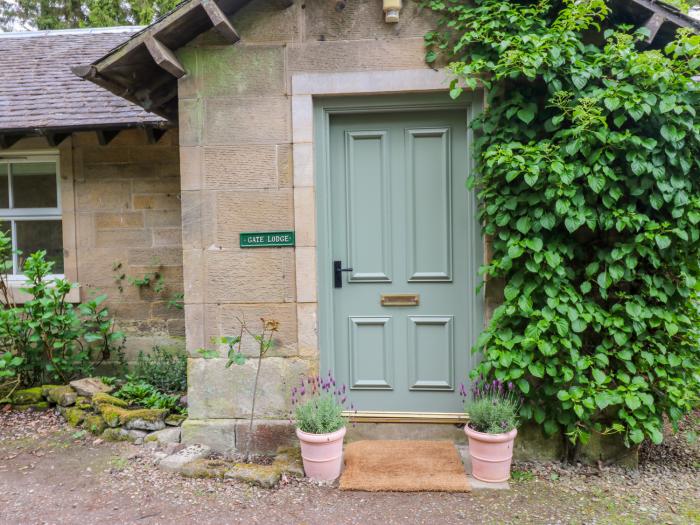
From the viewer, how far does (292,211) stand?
3879 millimetres

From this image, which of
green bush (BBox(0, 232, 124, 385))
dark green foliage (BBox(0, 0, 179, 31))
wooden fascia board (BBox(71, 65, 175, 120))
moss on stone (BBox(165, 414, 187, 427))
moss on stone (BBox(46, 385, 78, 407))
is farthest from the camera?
dark green foliage (BBox(0, 0, 179, 31))

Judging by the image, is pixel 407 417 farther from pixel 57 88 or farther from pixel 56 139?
pixel 57 88

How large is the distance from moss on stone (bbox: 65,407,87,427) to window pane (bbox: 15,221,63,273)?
6.12 ft

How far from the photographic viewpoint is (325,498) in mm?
3334

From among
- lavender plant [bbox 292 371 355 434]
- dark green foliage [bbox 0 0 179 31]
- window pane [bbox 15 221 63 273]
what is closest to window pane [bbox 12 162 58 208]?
window pane [bbox 15 221 63 273]

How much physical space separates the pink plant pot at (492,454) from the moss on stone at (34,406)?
4.02 metres

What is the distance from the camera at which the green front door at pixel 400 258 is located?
4.00 m

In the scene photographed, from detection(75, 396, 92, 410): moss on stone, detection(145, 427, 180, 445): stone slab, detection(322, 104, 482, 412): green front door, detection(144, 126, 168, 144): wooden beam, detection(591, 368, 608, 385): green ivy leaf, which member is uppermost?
detection(144, 126, 168, 144): wooden beam

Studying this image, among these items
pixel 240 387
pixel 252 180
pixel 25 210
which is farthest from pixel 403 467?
pixel 25 210

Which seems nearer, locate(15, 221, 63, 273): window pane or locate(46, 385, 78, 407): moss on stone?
locate(46, 385, 78, 407): moss on stone

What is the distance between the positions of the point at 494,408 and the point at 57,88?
5.96 meters

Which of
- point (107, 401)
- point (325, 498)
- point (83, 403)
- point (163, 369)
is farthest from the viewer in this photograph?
point (163, 369)

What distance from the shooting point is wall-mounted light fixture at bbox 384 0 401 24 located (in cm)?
371

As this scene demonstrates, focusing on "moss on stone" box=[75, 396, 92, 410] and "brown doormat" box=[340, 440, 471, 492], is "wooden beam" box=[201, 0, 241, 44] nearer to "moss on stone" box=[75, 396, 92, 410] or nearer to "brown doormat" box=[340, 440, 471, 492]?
"brown doormat" box=[340, 440, 471, 492]
